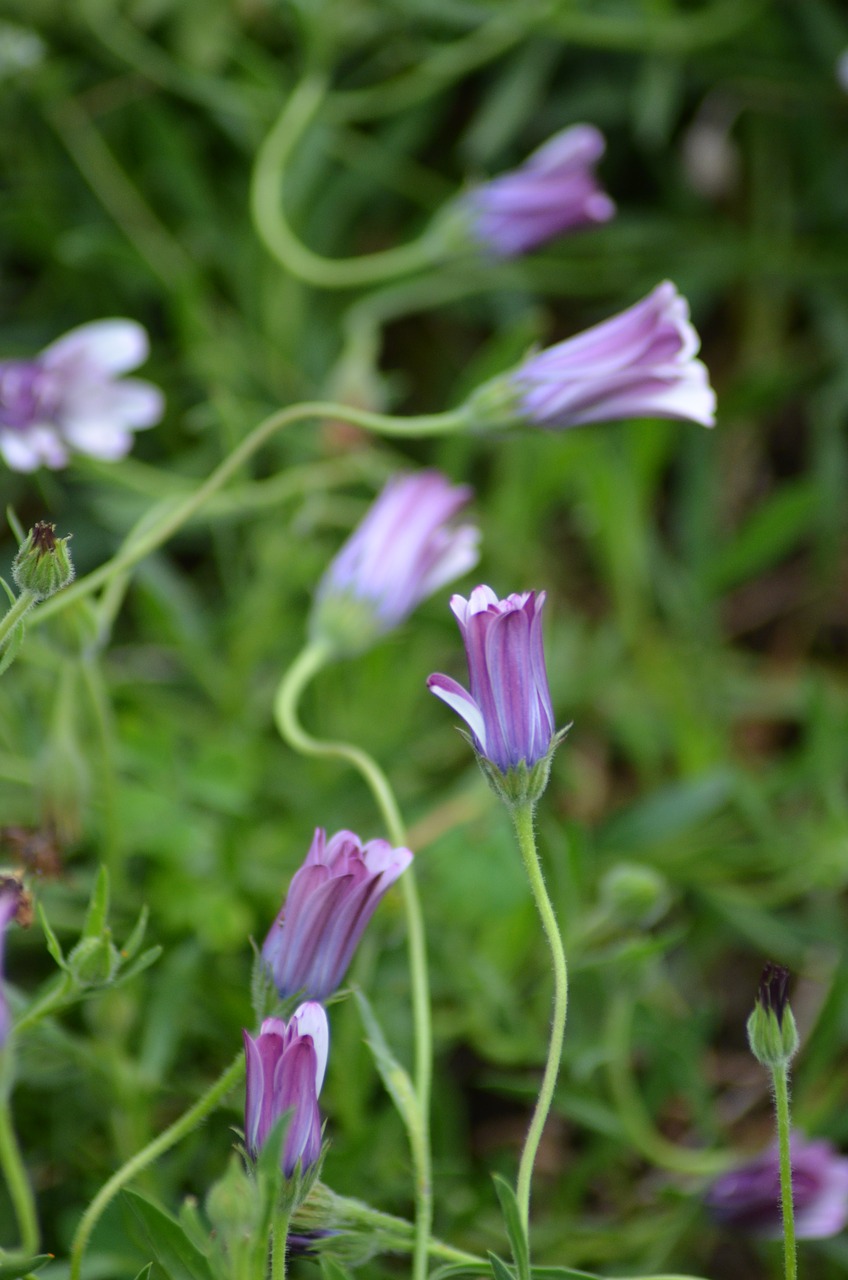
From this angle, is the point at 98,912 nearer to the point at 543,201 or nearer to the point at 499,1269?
the point at 499,1269

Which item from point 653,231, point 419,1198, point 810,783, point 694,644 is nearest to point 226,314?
point 653,231

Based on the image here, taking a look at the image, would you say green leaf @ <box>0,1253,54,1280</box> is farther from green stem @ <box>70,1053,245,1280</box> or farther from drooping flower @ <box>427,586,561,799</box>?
drooping flower @ <box>427,586,561,799</box>

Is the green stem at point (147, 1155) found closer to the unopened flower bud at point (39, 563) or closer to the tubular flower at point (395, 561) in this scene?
the unopened flower bud at point (39, 563)

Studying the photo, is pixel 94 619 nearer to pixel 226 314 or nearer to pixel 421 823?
pixel 421 823

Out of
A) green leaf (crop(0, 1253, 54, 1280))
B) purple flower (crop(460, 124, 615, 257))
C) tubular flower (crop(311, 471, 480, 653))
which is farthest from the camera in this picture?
purple flower (crop(460, 124, 615, 257))

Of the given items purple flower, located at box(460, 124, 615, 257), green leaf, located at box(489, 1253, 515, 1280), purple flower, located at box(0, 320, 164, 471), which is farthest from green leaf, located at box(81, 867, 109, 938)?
purple flower, located at box(460, 124, 615, 257)

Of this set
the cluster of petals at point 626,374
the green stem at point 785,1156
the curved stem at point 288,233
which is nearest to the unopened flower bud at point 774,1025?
the green stem at point 785,1156

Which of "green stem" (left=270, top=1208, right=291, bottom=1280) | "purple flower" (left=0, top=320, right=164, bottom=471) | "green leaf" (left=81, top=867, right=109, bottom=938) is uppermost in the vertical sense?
"purple flower" (left=0, top=320, right=164, bottom=471)

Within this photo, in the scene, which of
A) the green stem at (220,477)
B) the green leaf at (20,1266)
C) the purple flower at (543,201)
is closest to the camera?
the green leaf at (20,1266)
